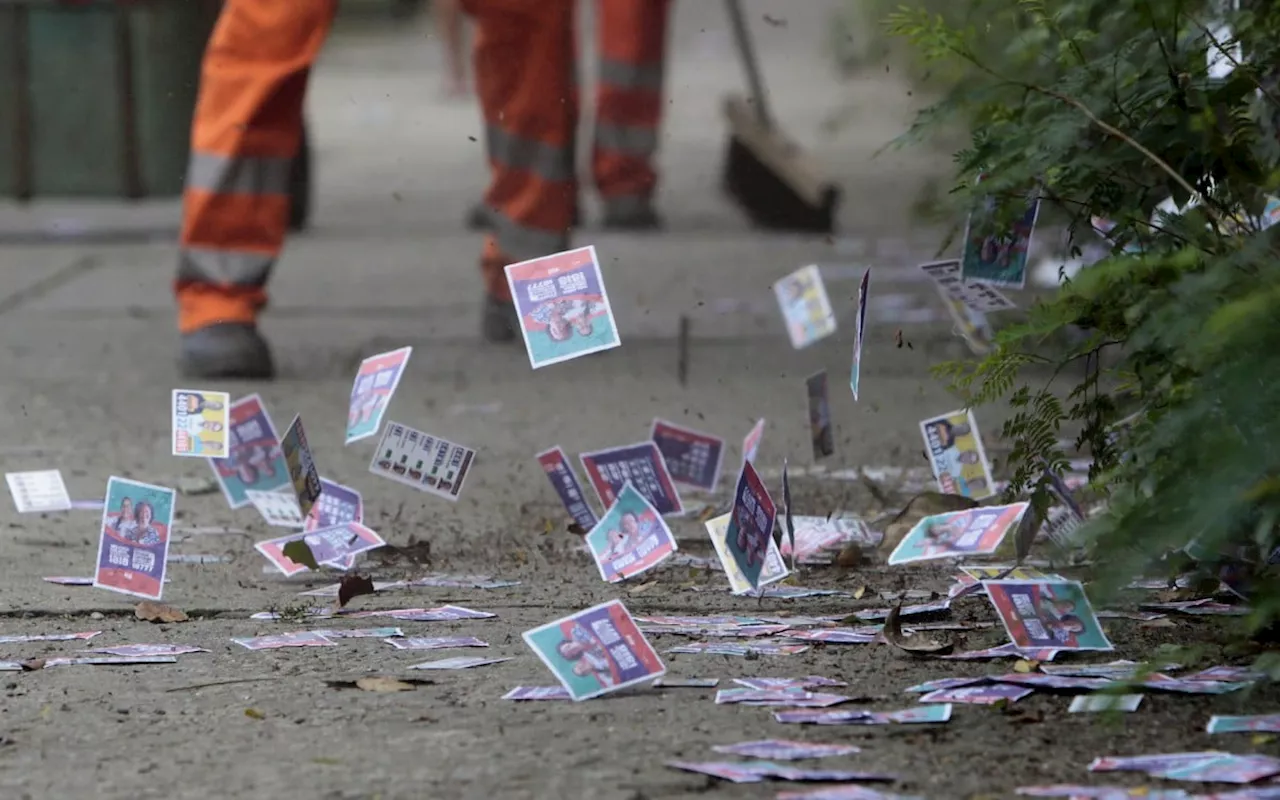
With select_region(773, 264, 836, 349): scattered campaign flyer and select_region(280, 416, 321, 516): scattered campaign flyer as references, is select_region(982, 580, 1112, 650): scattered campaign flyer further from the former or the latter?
select_region(773, 264, 836, 349): scattered campaign flyer

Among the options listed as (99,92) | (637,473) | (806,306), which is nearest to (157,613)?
(637,473)

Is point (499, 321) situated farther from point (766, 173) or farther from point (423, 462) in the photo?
point (766, 173)

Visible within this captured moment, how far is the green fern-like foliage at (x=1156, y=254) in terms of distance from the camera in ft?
7.84

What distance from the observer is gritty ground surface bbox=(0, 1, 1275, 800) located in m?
2.50

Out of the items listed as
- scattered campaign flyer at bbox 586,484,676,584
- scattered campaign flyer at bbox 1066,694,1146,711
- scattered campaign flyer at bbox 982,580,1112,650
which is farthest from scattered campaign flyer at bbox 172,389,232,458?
scattered campaign flyer at bbox 1066,694,1146,711

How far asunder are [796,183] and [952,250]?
4.58 feet

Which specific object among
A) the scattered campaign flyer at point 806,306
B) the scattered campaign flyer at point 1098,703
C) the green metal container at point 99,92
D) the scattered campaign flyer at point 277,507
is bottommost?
the scattered campaign flyer at point 277,507

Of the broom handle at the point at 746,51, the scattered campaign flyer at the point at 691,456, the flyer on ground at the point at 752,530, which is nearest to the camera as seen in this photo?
the flyer on ground at the point at 752,530

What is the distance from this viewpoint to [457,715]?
Result: 106 inches

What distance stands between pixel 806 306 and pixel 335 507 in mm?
1242

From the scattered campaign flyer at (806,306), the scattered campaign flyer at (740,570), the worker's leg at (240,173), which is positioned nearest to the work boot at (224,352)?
the worker's leg at (240,173)

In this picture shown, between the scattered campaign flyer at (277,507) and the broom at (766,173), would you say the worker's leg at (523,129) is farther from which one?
the broom at (766,173)

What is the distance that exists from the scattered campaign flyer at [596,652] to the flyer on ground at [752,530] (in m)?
0.52

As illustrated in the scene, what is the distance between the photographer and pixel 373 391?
3.82m
